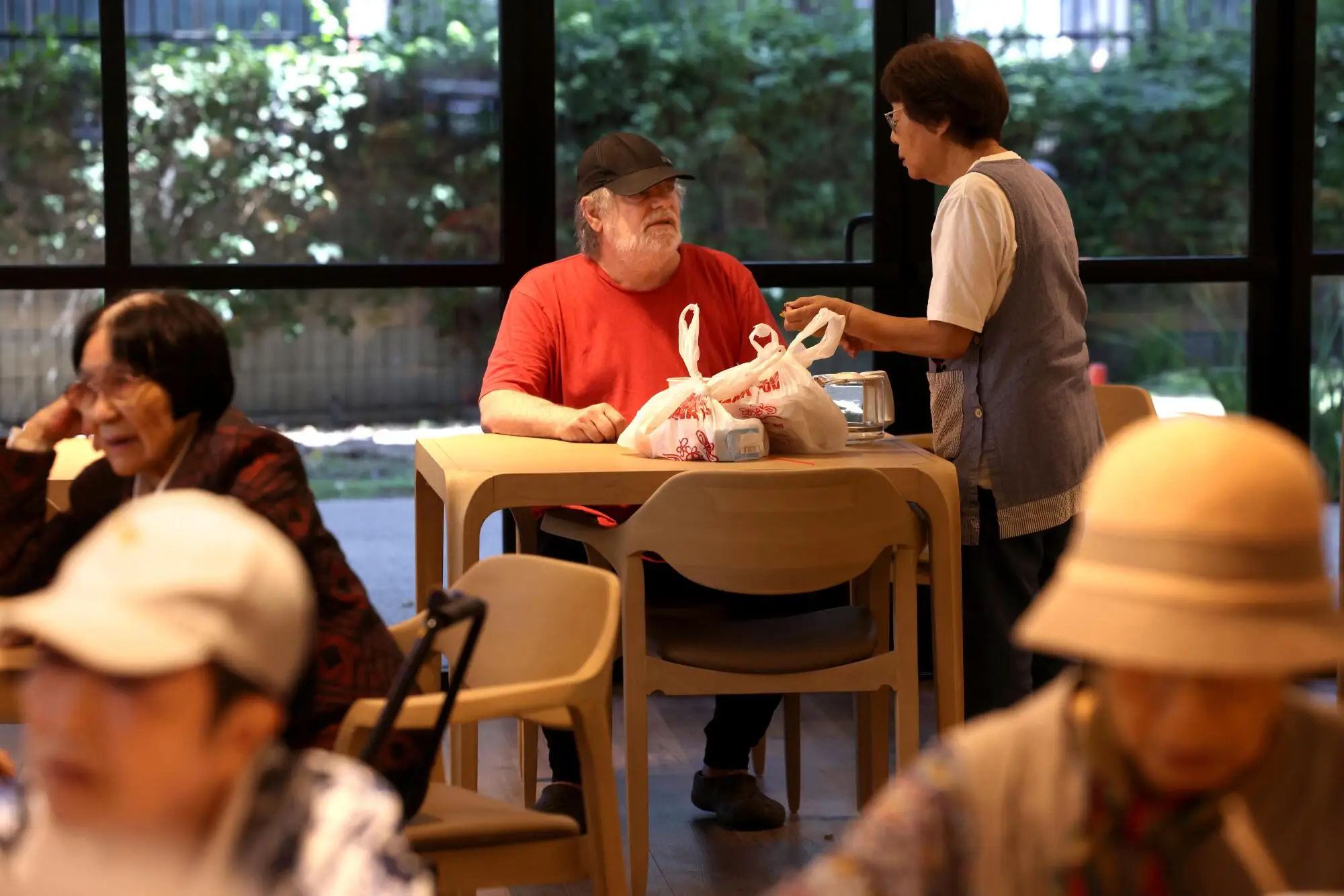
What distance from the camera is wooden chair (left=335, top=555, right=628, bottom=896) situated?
77.2 inches

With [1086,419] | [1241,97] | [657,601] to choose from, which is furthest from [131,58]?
[1241,97]

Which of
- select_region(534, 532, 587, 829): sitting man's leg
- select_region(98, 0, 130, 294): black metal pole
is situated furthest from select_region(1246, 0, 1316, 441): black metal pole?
select_region(98, 0, 130, 294): black metal pole

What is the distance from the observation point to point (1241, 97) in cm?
453

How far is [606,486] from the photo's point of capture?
9.29 ft

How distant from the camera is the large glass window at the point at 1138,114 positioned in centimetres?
447

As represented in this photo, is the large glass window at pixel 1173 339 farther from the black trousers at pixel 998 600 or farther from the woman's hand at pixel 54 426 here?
the woman's hand at pixel 54 426

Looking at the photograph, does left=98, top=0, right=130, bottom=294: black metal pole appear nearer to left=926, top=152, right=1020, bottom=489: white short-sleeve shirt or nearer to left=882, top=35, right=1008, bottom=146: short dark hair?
left=882, top=35, right=1008, bottom=146: short dark hair

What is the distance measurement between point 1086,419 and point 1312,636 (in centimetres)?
219

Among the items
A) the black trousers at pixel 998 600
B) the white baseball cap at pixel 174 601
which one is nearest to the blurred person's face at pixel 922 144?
the black trousers at pixel 998 600

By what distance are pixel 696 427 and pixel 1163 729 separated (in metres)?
1.97

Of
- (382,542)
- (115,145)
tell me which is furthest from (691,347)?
(115,145)

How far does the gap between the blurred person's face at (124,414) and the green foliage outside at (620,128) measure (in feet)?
7.22

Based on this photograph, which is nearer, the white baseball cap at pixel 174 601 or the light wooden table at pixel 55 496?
the white baseball cap at pixel 174 601

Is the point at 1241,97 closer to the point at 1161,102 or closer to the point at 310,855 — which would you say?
the point at 1161,102
